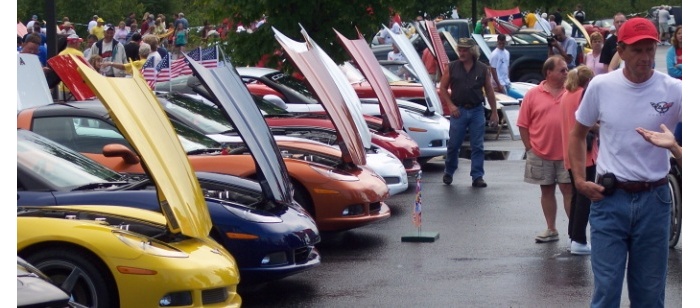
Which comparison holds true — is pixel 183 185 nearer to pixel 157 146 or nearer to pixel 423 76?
pixel 157 146

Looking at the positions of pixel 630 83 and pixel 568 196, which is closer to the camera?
pixel 630 83

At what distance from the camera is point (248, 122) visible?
31.7 feet

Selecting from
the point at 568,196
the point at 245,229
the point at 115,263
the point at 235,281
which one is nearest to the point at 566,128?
the point at 568,196

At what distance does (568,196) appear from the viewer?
11.4m

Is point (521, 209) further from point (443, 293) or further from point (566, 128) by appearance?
point (443, 293)

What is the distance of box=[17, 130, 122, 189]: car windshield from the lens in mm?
8625

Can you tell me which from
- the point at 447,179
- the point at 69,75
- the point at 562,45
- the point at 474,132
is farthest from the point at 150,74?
the point at 562,45

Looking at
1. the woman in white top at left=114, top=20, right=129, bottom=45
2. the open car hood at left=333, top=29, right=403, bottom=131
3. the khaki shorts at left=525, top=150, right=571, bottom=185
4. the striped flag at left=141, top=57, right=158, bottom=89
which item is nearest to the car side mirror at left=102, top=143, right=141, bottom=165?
the khaki shorts at left=525, top=150, right=571, bottom=185

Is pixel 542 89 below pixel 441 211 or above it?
above

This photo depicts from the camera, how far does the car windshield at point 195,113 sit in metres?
12.7

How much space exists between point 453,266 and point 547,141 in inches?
70.3

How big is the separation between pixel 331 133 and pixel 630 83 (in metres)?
8.35
